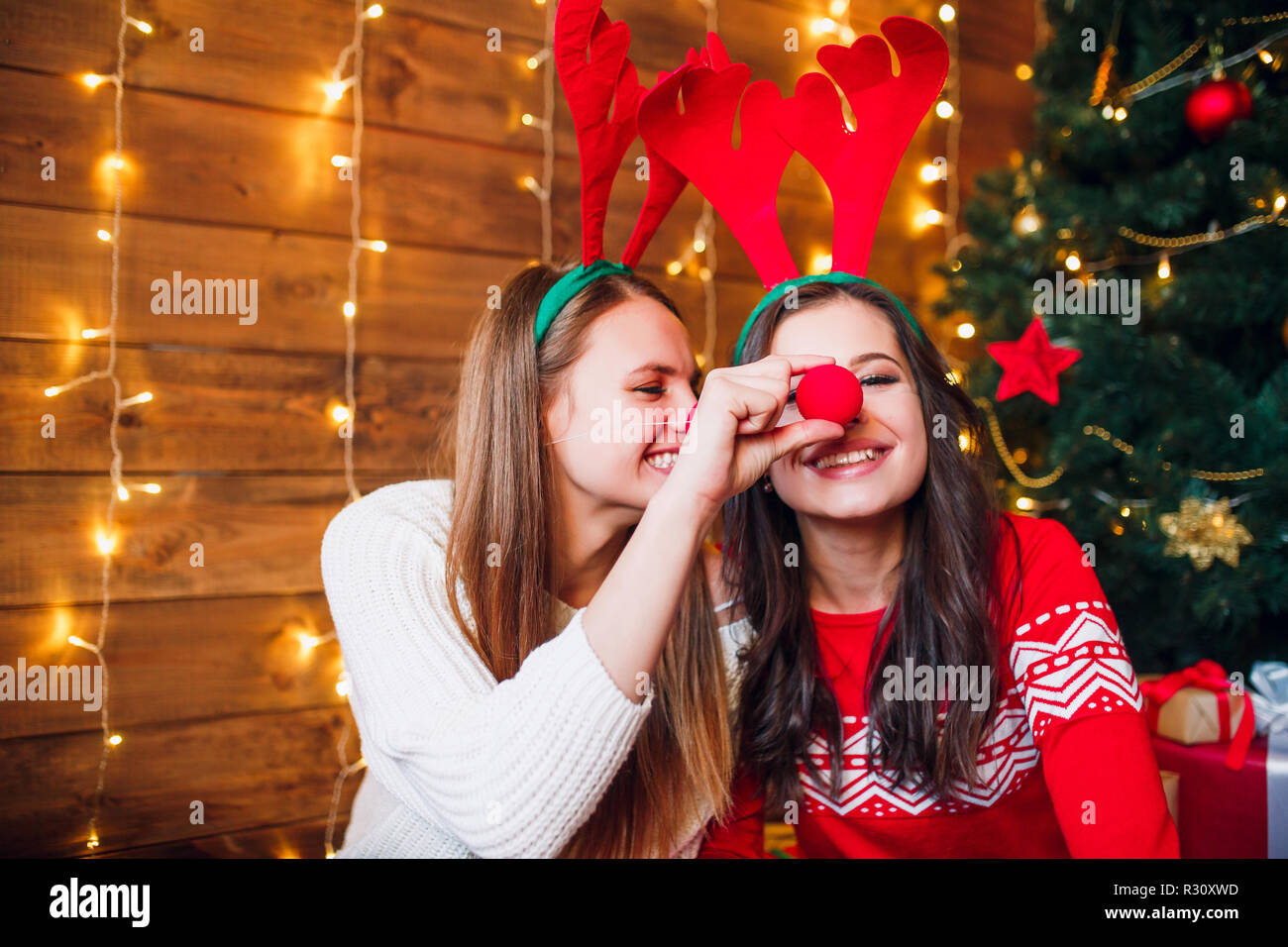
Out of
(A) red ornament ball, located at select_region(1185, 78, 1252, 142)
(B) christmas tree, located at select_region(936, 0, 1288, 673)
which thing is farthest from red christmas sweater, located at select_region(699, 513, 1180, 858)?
(A) red ornament ball, located at select_region(1185, 78, 1252, 142)

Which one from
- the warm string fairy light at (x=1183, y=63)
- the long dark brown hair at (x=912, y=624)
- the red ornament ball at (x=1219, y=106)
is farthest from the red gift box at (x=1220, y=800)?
the warm string fairy light at (x=1183, y=63)

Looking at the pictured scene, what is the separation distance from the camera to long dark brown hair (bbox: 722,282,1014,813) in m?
1.12

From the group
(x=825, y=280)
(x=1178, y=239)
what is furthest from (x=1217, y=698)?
(x=825, y=280)

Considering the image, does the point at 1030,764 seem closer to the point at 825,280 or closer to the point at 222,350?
the point at 825,280

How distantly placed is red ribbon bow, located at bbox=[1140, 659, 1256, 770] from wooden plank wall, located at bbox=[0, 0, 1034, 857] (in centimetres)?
137

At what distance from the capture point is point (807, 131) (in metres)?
1.16

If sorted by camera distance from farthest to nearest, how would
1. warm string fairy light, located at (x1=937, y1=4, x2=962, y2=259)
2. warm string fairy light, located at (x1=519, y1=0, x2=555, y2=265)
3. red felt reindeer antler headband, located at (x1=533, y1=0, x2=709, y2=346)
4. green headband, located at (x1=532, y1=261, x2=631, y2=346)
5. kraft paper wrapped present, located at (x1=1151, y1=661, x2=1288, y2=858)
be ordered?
warm string fairy light, located at (x1=937, y1=4, x2=962, y2=259), warm string fairy light, located at (x1=519, y1=0, x2=555, y2=265), kraft paper wrapped present, located at (x1=1151, y1=661, x2=1288, y2=858), green headband, located at (x1=532, y1=261, x2=631, y2=346), red felt reindeer antler headband, located at (x1=533, y1=0, x2=709, y2=346)

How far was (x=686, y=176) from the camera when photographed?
46.9 inches

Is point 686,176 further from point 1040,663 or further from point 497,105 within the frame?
point 497,105

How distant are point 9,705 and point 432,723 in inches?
41.0

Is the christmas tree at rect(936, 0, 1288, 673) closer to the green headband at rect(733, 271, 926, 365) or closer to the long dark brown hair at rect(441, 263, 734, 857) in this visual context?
the green headband at rect(733, 271, 926, 365)

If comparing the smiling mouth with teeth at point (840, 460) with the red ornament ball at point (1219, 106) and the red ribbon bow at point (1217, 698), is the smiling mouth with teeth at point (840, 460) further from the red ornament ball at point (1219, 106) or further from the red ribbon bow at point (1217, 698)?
the red ornament ball at point (1219, 106)

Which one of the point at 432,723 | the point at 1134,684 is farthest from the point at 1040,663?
the point at 432,723

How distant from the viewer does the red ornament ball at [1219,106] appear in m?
1.73
